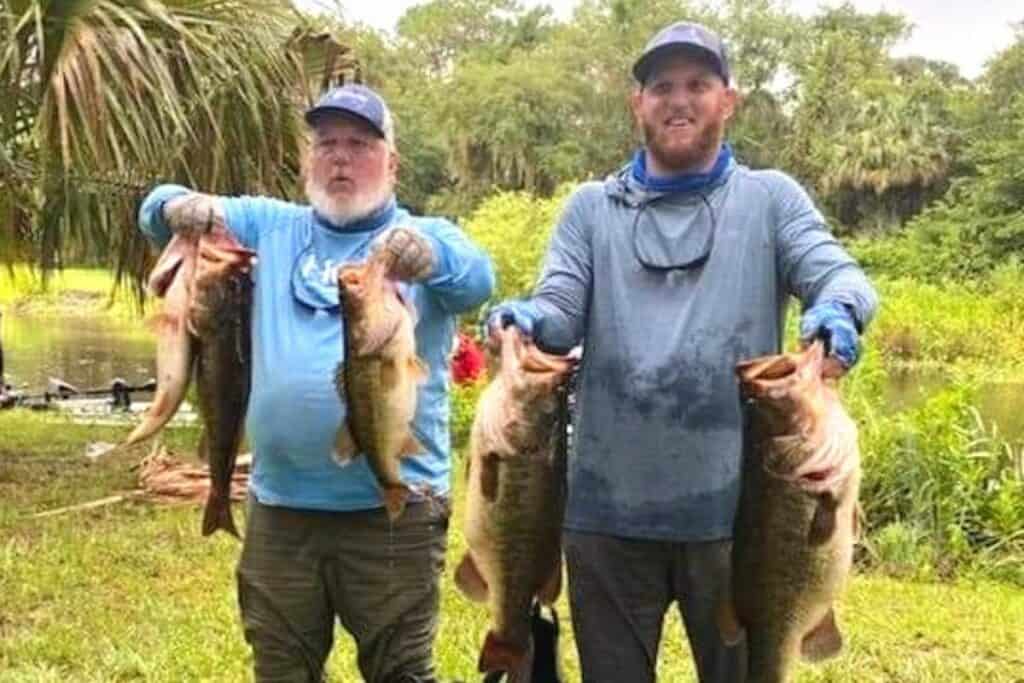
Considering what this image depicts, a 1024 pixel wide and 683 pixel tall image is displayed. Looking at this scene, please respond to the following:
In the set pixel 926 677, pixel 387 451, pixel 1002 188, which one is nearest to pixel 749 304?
pixel 387 451

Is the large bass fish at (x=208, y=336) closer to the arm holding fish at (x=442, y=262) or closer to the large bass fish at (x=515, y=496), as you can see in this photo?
the arm holding fish at (x=442, y=262)

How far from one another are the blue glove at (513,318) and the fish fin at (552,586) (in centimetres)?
56

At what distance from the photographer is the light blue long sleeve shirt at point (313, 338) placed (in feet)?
11.9

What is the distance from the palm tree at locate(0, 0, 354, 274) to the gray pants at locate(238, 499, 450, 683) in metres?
3.75

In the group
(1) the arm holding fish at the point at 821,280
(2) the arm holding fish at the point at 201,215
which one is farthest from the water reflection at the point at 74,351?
(1) the arm holding fish at the point at 821,280

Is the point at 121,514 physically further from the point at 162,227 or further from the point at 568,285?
the point at 568,285

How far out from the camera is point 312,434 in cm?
364

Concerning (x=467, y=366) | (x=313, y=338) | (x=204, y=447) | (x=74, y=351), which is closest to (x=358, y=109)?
(x=313, y=338)

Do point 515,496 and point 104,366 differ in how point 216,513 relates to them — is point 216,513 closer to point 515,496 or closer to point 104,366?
point 515,496

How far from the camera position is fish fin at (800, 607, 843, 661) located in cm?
312

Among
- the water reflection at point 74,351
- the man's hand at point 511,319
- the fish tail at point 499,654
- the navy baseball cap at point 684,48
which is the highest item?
the navy baseball cap at point 684,48

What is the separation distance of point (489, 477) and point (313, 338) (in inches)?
29.9

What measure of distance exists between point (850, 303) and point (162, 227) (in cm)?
174

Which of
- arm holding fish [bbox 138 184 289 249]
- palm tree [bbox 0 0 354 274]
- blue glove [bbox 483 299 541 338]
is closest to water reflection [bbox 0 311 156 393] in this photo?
palm tree [bbox 0 0 354 274]
